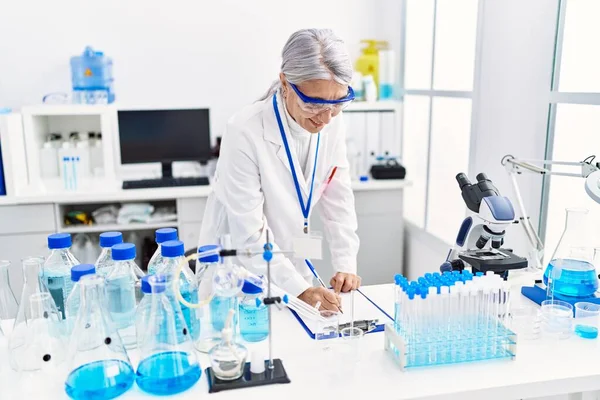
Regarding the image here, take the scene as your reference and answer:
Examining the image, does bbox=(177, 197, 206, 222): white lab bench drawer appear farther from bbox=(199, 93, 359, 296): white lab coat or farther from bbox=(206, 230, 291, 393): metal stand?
bbox=(206, 230, 291, 393): metal stand

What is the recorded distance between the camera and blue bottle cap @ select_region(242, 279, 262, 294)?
1.28 metres

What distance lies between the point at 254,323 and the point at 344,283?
1.38 feet

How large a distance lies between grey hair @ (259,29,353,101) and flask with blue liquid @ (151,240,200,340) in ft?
2.03

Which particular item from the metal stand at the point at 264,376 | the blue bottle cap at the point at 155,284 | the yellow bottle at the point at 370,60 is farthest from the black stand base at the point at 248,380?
the yellow bottle at the point at 370,60

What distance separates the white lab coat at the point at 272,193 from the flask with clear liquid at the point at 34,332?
0.57m

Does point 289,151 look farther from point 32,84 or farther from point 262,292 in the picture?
point 32,84

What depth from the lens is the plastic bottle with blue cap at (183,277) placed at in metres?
1.21

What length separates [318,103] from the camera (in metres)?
1.53

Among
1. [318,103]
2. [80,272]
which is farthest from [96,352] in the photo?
[318,103]

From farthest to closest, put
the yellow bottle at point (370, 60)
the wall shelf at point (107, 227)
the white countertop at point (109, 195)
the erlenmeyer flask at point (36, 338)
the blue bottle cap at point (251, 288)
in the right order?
1. the yellow bottle at point (370, 60)
2. the wall shelf at point (107, 227)
3. the white countertop at point (109, 195)
4. the blue bottle cap at point (251, 288)
5. the erlenmeyer flask at point (36, 338)

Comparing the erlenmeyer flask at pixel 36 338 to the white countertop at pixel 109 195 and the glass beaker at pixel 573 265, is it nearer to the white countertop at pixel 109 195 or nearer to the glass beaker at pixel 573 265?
the glass beaker at pixel 573 265

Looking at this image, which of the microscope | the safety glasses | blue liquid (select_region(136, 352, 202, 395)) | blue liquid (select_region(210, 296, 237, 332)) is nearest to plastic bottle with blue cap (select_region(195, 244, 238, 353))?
blue liquid (select_region(210, 296, 237, 332))

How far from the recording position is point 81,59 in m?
3.26

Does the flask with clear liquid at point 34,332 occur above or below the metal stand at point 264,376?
above
